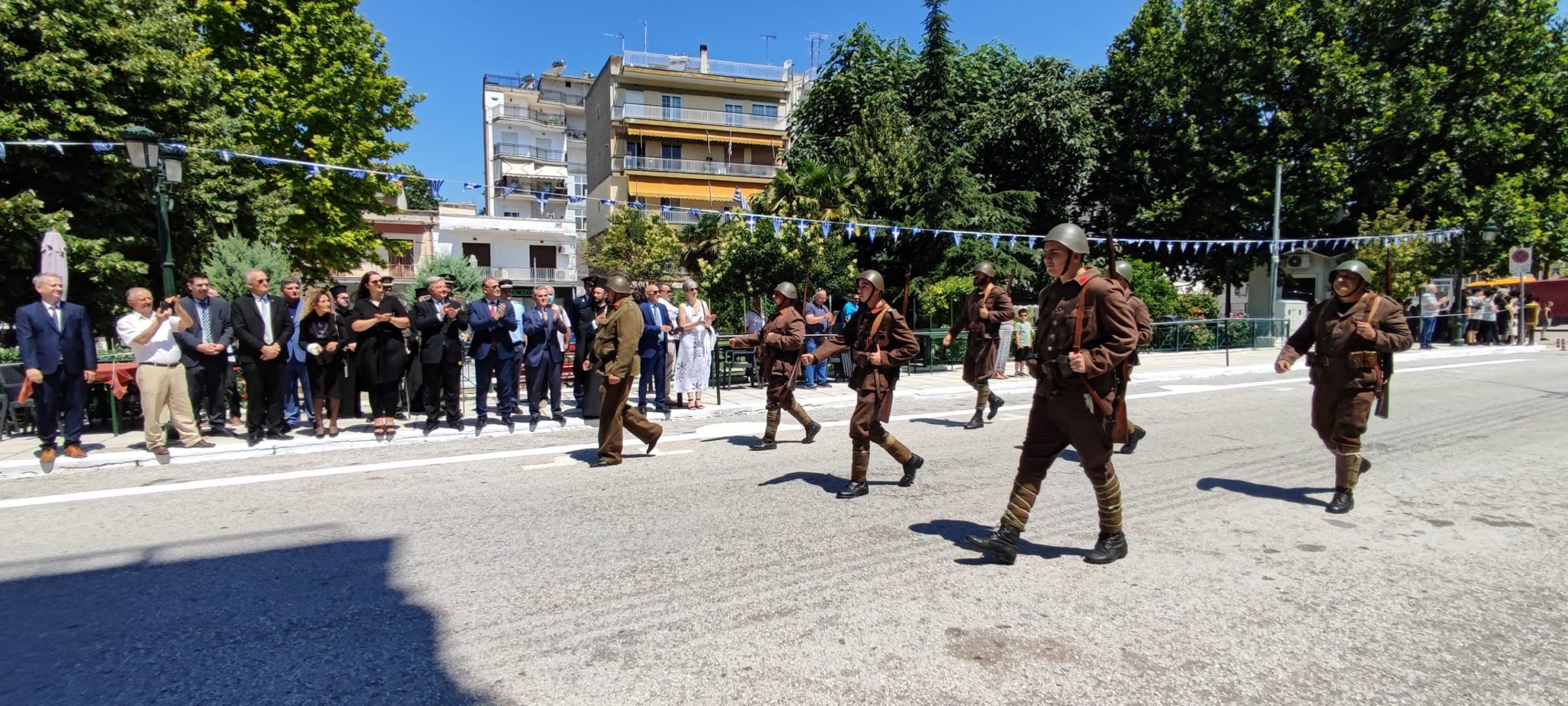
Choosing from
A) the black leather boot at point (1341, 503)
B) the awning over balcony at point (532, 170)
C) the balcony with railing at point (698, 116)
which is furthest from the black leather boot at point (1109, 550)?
the awning over balcony at point (532, 170)

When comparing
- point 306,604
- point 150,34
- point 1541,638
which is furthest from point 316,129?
point 1541,638

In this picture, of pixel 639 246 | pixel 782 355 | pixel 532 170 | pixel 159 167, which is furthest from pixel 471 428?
pixel 532 170

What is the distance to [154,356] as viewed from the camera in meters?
7.80

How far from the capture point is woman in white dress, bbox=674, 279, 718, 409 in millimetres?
11023

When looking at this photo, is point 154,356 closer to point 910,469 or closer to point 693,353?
point 693,353

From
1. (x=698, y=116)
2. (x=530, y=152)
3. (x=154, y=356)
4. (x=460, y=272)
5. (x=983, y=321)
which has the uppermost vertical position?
(x=698, y=116)

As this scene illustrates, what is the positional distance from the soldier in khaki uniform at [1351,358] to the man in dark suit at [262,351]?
9.54 m

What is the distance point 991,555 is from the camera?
4590mm

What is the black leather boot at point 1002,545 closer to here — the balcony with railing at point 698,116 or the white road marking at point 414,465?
the white road marking at point 414,465

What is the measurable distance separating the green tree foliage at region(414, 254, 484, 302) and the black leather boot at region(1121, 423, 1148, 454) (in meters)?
13.8

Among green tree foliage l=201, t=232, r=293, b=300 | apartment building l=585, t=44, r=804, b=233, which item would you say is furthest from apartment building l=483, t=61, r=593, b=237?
green tree foliage l=201, t=232, r=293, b=300

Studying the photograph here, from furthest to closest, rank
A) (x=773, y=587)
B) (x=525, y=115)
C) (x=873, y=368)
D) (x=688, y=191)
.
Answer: (x=525, y=115) < (x=688, y=191) < (x=873, y=368) < (x=773, y=587)

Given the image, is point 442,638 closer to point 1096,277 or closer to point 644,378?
point 1096,277

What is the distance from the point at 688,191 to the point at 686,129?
3.80 m
